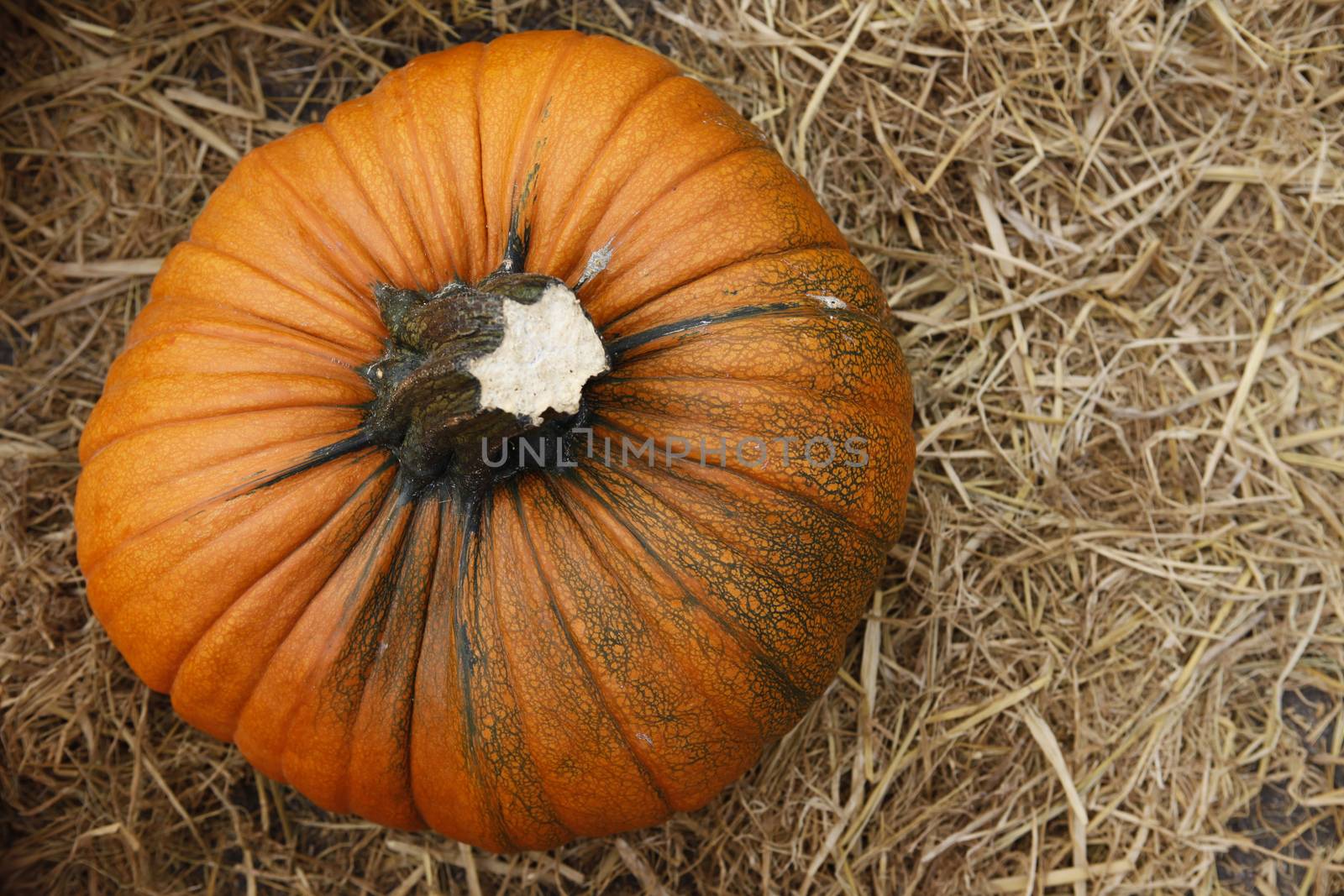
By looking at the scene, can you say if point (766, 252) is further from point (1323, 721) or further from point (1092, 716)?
point (1323, 721)

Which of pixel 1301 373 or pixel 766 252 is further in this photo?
pixel 1301 373

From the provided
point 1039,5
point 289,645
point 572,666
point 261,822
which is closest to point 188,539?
point 289,645

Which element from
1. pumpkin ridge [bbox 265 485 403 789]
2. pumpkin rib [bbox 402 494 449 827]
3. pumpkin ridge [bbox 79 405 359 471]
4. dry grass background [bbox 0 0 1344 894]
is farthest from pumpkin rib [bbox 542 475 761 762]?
dry grass background [bbox 0 0 1344 894]

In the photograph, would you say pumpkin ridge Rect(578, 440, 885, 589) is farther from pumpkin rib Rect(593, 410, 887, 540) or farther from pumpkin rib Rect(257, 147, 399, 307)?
pumpkin rib Rect(257, 147, 399, 307)

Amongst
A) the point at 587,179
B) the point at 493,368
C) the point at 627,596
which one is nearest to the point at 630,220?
the point at 587,179

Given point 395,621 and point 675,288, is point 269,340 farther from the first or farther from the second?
point 675,288

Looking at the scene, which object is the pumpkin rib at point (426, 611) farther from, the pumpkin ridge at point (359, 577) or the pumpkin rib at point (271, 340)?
the pumpkin rib at point (271, 340)
